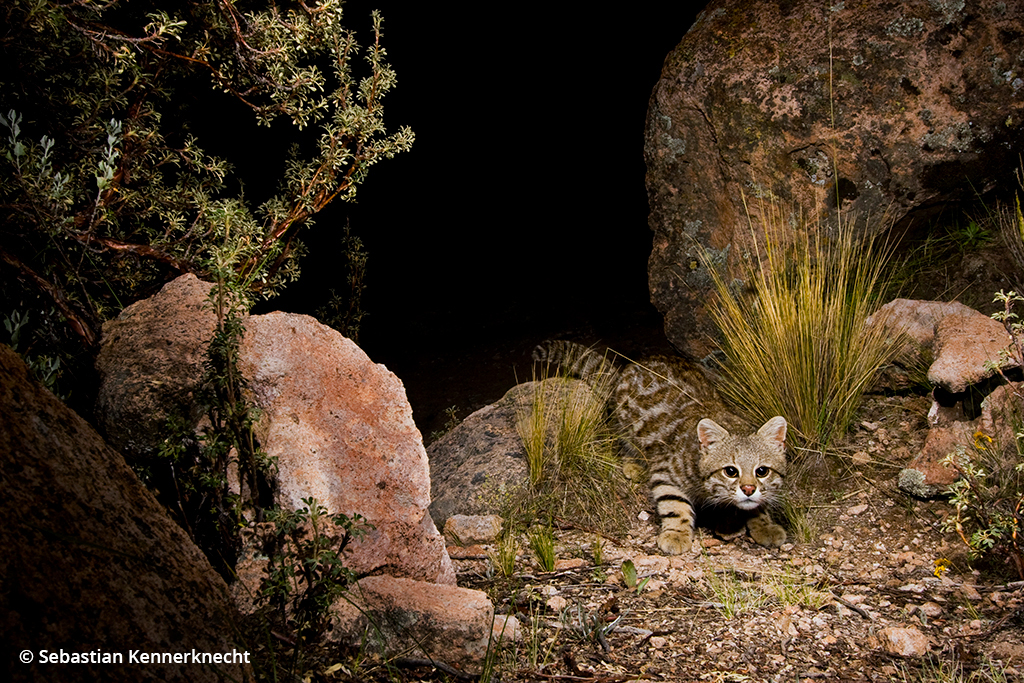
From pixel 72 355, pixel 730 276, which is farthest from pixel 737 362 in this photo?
pixel 72 355

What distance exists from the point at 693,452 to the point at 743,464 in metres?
0.43

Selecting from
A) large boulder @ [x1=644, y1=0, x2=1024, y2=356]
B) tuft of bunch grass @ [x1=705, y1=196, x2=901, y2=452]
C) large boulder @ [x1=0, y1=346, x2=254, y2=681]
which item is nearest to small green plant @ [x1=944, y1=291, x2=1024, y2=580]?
tuft of bunch grass @ [x1=705, y1=196, x2=901, y2=452]

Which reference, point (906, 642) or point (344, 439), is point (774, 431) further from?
point (344, 439)

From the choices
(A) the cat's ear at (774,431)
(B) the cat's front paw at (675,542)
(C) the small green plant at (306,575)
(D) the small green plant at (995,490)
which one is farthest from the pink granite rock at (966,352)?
(C) the small green plant at (306,575)

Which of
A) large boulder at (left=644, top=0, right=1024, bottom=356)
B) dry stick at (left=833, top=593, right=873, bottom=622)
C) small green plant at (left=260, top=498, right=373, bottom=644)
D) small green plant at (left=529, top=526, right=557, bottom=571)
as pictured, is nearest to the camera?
small green plant at (left=260, top=498, right=373, bottom=644)

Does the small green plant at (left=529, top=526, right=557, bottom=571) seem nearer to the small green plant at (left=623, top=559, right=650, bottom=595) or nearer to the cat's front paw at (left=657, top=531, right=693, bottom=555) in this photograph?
the small green plant at (left=623, top=559, right=650, bottom=595)

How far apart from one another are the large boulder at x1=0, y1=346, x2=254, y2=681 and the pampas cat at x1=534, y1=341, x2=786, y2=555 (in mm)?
2558

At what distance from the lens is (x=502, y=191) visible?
1022cm

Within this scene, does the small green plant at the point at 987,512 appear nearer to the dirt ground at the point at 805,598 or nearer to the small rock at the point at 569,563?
the dirt ground at the point at 805,598

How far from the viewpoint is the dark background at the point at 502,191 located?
8797 millimetres

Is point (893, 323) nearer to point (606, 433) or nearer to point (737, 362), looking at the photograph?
point (737, 362)

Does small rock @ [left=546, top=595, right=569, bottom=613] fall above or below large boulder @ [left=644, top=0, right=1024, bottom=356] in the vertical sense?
below

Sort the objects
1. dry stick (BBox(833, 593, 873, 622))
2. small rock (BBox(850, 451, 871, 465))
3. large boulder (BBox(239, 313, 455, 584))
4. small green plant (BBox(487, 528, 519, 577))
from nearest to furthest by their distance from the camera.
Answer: large boulder (BBox(239, 313, 455, 584))
dry stick (BBox(833, 593, 873, 622))
small green plant (BBox(487, 528, 519, 577))
small rock (BBox(850, 451, 871, 465))

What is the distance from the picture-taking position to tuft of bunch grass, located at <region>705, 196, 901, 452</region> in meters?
4.21
